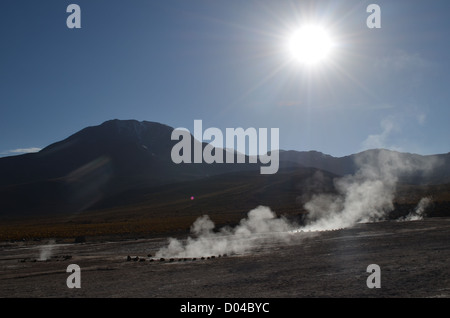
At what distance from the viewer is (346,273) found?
1652 centimetres

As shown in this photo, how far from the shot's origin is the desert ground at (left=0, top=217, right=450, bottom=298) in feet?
45.4

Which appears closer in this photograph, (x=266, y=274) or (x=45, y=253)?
(x=266, y=274)

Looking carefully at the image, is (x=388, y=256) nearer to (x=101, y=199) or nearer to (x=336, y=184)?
(x=336, y=184)

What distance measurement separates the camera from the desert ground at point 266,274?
13828 millimetres

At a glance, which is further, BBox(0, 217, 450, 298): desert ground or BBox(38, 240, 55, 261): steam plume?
BBox(38, 240, 55, 261): steam plume

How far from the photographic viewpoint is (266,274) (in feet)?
58.9

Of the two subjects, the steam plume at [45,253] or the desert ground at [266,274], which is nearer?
the desert ground at [266,274]

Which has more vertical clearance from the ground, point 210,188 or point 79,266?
point 210,188

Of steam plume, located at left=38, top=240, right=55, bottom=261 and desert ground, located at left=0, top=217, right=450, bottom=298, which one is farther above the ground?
desert ground, located at left=0, top=217, right=450, bottom=298

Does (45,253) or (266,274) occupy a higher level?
(266,274)

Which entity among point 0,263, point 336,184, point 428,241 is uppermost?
point 336,184
